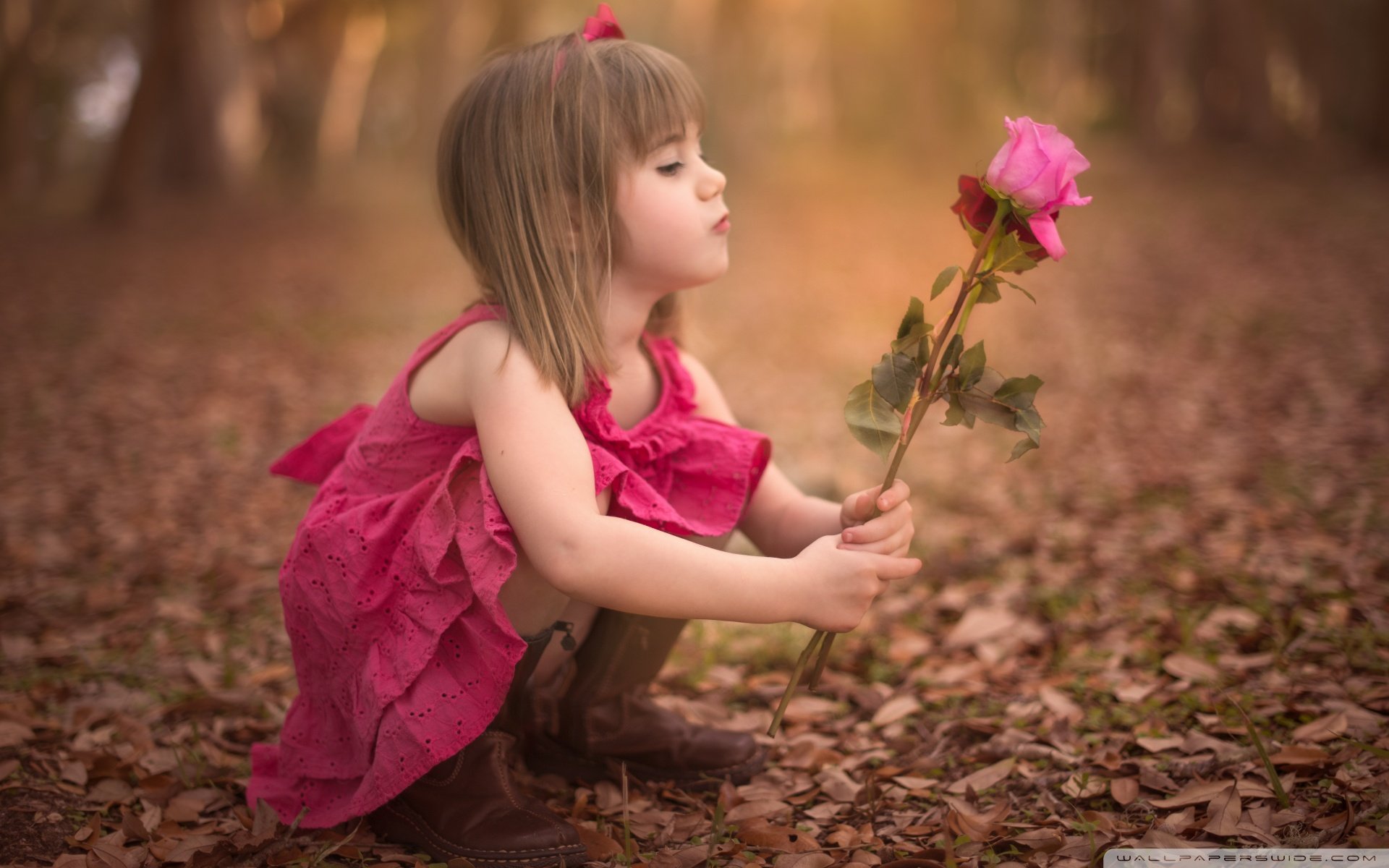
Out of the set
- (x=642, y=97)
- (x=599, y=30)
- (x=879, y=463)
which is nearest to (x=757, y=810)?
(x=642, y=97)

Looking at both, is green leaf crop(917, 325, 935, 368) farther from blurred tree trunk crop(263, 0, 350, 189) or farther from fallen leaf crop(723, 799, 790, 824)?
blurred tree trunk crop(263, 0, 350, 189)

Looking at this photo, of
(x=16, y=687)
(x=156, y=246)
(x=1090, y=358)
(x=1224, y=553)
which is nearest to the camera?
(x=16, y=687)

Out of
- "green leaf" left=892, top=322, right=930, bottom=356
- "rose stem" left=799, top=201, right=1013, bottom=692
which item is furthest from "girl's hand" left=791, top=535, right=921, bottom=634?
"green leaf" left=892, top=322, right=930, bottom=356

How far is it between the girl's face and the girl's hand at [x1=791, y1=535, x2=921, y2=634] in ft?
1.80

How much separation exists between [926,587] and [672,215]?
177cm

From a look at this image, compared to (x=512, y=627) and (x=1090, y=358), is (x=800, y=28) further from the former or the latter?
(x=512, y=627)

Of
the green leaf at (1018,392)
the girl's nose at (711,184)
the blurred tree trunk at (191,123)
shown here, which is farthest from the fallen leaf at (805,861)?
the blurred tree trunk at (191,123)

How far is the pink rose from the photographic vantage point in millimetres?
1438

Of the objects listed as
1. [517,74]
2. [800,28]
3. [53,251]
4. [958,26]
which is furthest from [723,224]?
[800,28]

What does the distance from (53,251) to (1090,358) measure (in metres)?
8.99

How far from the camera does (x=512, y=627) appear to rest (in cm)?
169

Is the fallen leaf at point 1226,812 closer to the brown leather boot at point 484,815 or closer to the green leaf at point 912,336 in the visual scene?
the green leaf at point 912,336

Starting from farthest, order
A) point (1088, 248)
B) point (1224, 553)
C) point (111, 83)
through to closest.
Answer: point (111, 83) → point (1088, 248) → point (1224, 553)

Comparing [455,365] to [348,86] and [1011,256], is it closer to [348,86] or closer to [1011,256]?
[1011,256]
